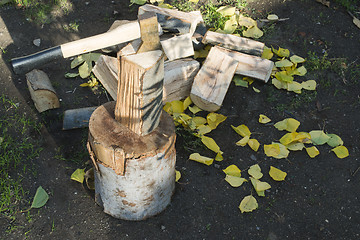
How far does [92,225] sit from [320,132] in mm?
1920

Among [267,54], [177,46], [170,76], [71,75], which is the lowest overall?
[267,54]

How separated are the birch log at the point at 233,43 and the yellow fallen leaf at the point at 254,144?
0.93 m

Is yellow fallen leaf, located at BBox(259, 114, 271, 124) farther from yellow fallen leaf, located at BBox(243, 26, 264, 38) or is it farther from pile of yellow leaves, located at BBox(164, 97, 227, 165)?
yellow fallen leaf, located at BBox(243, 26, 264, 38)

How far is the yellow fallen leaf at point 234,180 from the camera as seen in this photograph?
2.67m

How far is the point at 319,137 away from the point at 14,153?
239 cm

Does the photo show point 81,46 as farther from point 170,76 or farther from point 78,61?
point 78,61

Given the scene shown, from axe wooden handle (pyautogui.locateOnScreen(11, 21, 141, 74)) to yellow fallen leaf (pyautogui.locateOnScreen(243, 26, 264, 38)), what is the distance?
68.3 inches

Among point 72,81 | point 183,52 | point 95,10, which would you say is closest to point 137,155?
point 183,52

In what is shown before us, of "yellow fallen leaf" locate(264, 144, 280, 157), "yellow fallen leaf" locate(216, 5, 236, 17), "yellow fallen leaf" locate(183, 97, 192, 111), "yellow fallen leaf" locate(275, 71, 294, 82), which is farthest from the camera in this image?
"yellow fallen leaf" locate(216, 5, 236, 17)

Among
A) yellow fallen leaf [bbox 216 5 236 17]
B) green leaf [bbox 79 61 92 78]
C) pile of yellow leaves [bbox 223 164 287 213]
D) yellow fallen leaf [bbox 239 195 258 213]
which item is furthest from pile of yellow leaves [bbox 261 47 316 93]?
green leaf [bbox 79 61 92 78]

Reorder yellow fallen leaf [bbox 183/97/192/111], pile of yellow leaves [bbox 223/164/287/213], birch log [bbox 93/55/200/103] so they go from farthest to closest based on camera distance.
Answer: yellow fallen leaf [bbox 183/97/192/111]
birch log [bbox 93/55/200/103]
pile of yellow leaves [bbox 223/164/287/213]

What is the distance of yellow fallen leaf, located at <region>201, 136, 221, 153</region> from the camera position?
2.81 m

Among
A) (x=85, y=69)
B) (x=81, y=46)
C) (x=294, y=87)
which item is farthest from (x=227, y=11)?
(x=81, y=46)

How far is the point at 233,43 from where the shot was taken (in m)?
3.39
